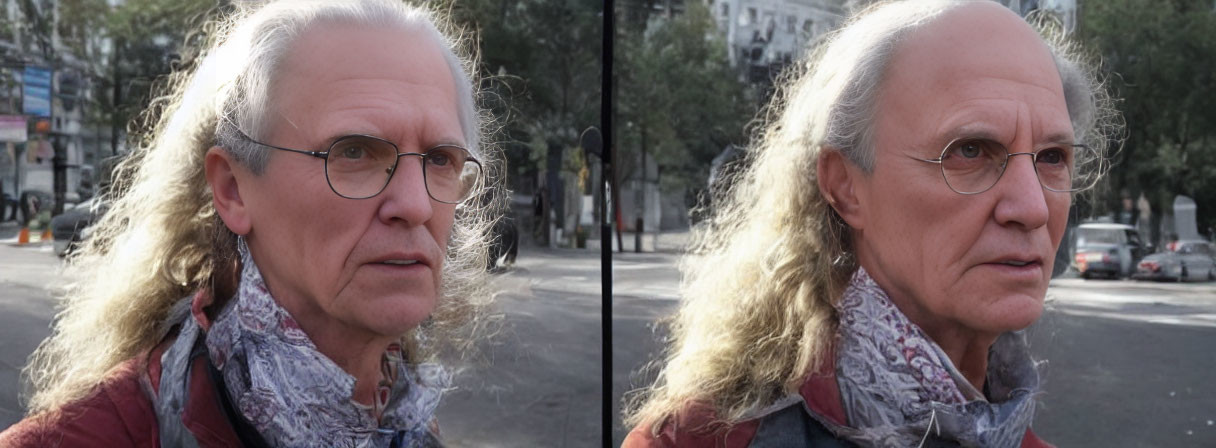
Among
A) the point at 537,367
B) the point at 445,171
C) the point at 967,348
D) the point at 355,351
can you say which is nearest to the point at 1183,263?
the point at 967,348

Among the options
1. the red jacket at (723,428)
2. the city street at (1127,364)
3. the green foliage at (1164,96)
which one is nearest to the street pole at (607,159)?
the city street at (1127,364)

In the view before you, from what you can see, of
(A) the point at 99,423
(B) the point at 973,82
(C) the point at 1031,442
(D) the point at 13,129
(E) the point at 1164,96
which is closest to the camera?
(A) the point at 99,423

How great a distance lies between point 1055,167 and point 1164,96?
1158mm

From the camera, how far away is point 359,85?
62.7 inches

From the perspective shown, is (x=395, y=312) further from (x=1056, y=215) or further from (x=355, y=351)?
(x=1056, y=215)

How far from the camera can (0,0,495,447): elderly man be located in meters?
1.58

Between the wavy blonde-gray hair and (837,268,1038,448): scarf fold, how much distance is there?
0.72 metres

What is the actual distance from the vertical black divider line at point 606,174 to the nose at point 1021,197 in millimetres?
1405

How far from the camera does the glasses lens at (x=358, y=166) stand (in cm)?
157

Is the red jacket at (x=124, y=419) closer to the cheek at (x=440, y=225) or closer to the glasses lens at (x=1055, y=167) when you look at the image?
the cheek at (x=440, y=225)

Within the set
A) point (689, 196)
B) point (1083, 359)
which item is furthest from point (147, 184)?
point (1083, 359)

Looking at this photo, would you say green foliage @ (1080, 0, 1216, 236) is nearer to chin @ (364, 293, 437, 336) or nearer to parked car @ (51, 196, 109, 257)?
chin @ (364, 293, 437, 336)

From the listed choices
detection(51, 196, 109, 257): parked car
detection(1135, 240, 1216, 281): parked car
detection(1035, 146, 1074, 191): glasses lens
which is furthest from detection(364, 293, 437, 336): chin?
detection(1135, 240, 1216, 281): parked car

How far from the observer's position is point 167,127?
1834mm
